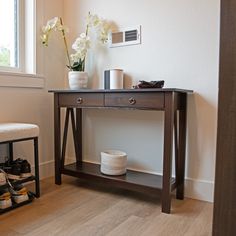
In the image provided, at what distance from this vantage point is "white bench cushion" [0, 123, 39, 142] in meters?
1.57

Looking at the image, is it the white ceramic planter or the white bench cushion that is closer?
the white bench cushion

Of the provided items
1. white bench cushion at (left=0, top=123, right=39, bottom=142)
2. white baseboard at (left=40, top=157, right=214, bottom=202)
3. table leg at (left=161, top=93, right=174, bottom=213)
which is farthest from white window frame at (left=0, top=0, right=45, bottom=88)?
white baseboard at (left=40, top=157, right=214, bottom=202)

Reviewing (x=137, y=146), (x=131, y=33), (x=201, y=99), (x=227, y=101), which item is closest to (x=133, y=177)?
(x=137, y=146)

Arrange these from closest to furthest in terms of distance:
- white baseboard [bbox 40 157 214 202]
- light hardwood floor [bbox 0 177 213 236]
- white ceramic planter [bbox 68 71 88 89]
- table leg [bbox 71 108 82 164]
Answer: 1. light hardwood floor [bbox 0 177 213 236]
2. white baseboard [bbox 40 157 214 202]
3. white ceramic planter [bbox 68 71 88 89]
4. table leg [bbox 71 108 82 164]

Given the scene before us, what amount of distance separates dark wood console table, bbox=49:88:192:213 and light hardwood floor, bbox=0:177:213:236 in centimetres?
11

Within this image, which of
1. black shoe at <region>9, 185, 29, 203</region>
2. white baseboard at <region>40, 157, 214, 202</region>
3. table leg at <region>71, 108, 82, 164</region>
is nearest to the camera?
black shoe at <region>9, 185, 29, 203</region>

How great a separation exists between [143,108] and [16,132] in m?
0.82

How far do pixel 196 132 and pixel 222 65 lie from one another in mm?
1479

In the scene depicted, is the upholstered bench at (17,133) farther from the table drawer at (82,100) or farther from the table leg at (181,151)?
the table leg at (181,151)

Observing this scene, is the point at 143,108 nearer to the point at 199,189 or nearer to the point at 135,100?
the point at 135,100

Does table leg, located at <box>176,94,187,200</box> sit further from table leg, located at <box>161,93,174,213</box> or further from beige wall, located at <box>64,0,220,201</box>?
table leg, located at <box>161,93,174,213</box>

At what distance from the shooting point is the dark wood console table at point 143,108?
1601mm

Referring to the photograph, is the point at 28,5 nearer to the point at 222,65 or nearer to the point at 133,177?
the point at 133,177

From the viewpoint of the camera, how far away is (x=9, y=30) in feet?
7.00
